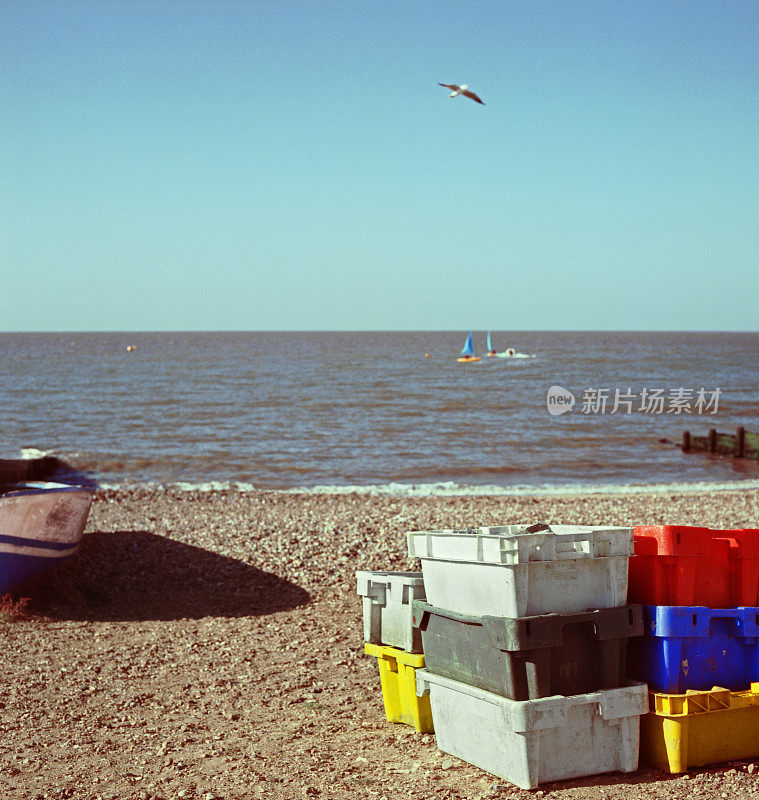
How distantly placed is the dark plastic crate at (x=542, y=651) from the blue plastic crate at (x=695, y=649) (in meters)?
0.18

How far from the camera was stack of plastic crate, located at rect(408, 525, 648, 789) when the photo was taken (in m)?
5.07

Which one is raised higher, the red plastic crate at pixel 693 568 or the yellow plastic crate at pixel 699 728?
Answer: the red plastic crate at pixel 693 568

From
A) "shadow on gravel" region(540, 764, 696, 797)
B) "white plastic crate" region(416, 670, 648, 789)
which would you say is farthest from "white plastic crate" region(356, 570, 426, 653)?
"shadow on gravel" region(540, 764, 696, 797)

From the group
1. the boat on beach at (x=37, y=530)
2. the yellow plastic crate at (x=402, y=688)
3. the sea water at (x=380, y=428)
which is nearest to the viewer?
the yellow plastic crate at (x=402, y=688)

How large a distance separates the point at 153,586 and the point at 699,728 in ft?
23.5

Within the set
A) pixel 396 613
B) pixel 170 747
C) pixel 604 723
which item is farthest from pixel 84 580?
pixel 604 723

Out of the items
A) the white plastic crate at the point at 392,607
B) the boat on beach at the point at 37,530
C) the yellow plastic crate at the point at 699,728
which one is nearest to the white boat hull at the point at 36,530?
the boat on beach at the point at 37,530

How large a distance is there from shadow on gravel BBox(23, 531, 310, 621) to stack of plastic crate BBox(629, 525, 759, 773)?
5.21 metres

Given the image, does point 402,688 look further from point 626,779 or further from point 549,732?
point 626,779

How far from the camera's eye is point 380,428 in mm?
36219

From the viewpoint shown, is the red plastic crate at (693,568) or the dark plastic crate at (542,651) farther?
the red plastic crate at (693,568)

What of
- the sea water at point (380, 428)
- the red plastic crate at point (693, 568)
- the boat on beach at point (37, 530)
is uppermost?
the red plastic crate at point (693, 568)

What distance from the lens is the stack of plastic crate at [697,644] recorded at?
5395mm

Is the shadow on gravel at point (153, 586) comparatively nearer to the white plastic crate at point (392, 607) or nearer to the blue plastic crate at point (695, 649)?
the white plastic crate at point (392, 607)
